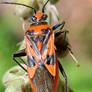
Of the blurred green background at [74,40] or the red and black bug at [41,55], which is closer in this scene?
the red and black bug at [41,55]

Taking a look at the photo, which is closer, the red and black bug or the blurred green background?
the red and black bug

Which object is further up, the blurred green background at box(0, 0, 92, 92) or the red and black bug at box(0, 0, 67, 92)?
the red and black bug at box(0, 0, 67, 92)

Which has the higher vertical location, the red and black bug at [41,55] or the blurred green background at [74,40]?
the red and black bug at [41,55]

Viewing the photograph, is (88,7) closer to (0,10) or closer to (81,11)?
(81,11)

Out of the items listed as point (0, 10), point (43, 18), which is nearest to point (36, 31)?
point (43, 18)

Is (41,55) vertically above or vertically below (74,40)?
above
